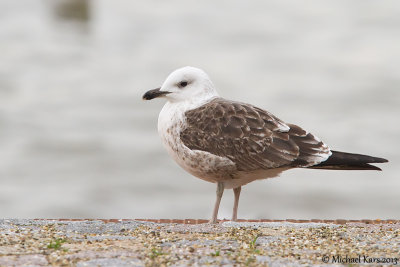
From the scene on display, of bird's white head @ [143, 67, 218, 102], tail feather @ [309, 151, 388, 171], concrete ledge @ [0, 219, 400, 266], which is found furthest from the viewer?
bird's white head @ [143, 67, 218, 102]

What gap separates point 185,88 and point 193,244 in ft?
7.72

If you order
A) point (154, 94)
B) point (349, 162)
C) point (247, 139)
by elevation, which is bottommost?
point (349, 162)

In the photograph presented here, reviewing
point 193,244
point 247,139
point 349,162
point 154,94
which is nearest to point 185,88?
point 154,94

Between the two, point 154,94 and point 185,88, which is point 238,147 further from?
point 154,94

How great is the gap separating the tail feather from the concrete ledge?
75 cm

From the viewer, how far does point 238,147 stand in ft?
21.1

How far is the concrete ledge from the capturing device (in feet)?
14.3

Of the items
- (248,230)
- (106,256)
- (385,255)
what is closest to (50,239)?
(106,256)

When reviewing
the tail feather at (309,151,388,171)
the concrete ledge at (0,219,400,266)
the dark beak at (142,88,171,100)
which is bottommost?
the concrete ledge at (0,219,400,266)

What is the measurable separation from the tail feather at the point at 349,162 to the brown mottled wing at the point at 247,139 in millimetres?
66

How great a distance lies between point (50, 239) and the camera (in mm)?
4895

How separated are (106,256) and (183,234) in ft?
2.89

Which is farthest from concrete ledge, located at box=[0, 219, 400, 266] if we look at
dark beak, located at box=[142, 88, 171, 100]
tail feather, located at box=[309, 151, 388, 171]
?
dark beak, located at box=[142, 88, 171, 100]

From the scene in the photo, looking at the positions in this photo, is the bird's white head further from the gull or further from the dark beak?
the gull
